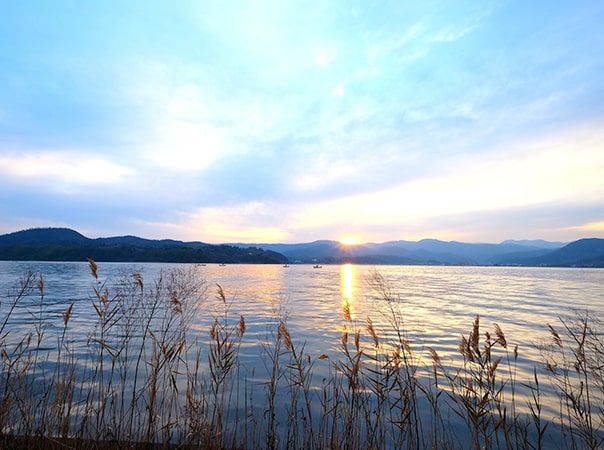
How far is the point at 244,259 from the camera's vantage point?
197 metres

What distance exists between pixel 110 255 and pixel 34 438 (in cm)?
18327

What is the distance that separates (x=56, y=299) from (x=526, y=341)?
31.5 metres

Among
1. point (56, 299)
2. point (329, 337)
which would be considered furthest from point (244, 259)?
point (329, 337)

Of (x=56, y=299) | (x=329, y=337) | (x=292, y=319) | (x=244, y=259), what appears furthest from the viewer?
(x=244, y=259)

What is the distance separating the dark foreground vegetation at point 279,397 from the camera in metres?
4.38

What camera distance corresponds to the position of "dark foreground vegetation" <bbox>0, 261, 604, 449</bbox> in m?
4.38

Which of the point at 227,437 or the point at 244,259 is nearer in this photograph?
the point at 227,437

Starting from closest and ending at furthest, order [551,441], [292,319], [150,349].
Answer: [551,441] → [150,349] → [292,319]

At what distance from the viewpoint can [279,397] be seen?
28.0 ft

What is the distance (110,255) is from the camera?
163 metres

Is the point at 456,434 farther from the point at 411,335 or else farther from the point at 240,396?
the point at 411,335

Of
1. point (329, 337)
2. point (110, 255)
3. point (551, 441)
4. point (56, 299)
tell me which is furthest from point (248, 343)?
point (110, 255)

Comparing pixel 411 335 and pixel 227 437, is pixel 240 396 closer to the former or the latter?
pixel 227 437

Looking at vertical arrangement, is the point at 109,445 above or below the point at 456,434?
above
